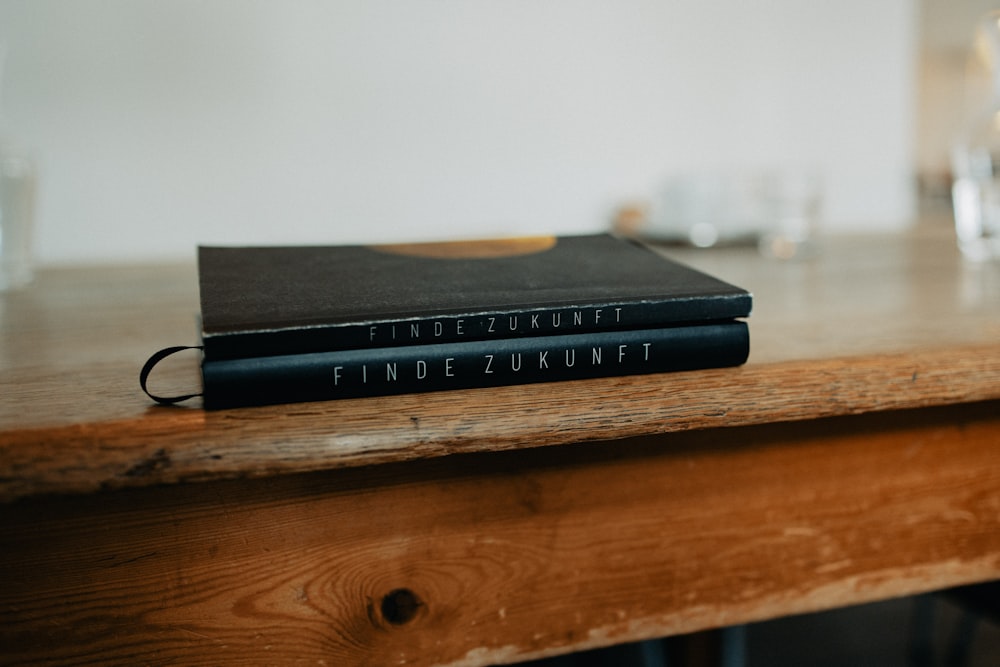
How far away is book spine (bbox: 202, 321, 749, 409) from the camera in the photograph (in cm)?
A: 39

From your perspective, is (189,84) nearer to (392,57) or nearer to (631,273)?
(392,57)

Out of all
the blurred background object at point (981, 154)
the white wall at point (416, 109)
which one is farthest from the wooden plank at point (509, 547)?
the white wall at point (416, 109)

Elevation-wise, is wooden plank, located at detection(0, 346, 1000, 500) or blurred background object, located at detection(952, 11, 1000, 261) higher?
blurred background object, located at detection(952, 11, 1000, 261)

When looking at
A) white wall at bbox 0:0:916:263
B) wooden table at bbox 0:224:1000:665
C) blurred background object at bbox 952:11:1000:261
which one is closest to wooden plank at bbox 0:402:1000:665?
wooden table at bbox 0:224:1000:665

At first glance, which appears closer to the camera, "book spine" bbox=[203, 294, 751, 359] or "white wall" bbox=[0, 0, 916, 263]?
"book spine" bbox=[203, 294, 751, 359]

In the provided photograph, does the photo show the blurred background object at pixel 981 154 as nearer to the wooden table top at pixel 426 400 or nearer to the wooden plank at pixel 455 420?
the wooden table top at pixel 426 400

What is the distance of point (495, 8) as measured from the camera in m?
2.16

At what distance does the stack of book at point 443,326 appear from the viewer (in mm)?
385

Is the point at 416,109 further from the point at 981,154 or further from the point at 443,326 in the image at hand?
the point at 443,326

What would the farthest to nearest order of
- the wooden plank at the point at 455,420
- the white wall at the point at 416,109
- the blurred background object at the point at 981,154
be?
1. the white wall at the point at 416,109
2. the blurred background object at the point at 981,154
3. the wooden plank at the point at 455,420

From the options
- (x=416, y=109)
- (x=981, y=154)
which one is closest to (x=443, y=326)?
(x=981, y=154)

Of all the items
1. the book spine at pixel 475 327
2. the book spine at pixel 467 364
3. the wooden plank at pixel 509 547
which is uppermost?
the book spine at pixel 475 327

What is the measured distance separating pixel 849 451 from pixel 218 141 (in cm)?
179

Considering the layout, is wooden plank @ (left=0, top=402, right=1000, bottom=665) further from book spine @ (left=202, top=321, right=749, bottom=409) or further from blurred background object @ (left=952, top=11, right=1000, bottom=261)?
blurred background object @ (left=952, top=11, right=1000, bottom=261)
